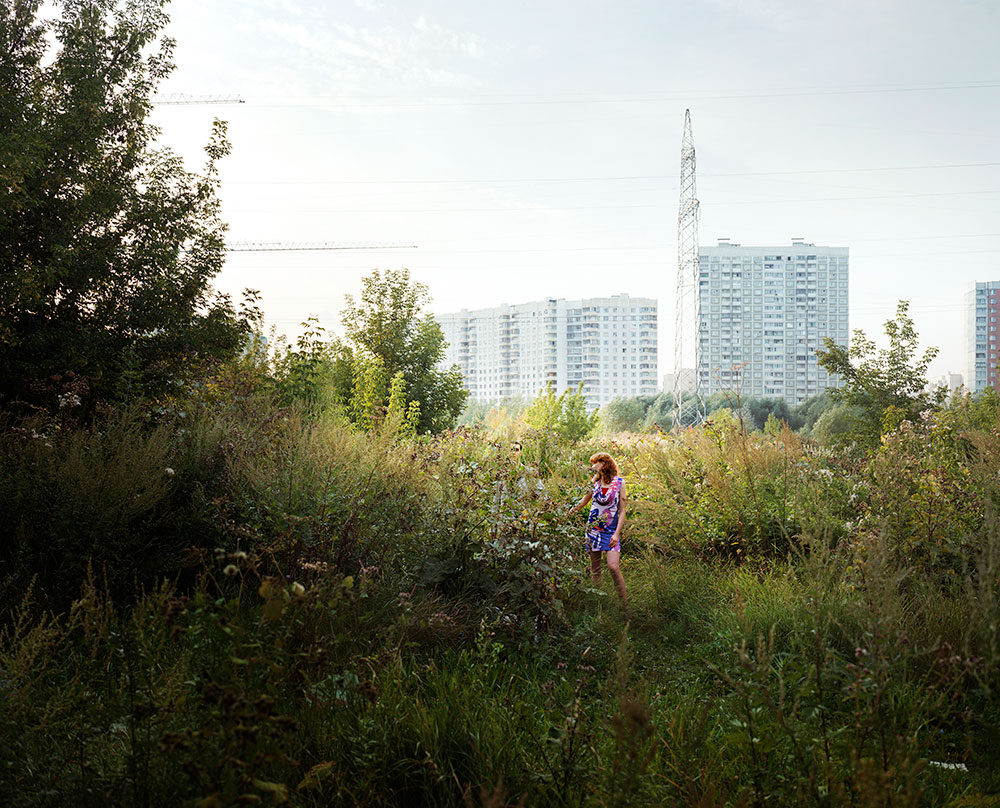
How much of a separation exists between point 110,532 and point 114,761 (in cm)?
207

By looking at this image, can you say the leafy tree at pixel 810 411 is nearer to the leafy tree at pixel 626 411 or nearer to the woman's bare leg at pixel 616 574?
the leafy tree at pixel 626 411

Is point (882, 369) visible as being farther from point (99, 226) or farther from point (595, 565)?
point (99, 226)

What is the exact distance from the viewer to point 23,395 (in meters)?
6.94

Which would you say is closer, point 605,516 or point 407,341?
point 605,516

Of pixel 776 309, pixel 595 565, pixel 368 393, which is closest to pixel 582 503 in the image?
pixel 595 565

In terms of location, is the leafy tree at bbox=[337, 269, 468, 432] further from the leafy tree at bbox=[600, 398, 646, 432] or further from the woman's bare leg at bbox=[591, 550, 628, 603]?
the leafy tree at bbox=[600, 398, 646, 432]

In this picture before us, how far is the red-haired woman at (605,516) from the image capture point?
223 inches

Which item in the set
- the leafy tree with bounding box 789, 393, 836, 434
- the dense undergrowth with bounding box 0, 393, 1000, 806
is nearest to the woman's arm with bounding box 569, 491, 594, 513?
the dense undergrowth with bounding box 0, 393, 1000, 806

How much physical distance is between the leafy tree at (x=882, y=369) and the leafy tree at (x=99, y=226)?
39.8 ft

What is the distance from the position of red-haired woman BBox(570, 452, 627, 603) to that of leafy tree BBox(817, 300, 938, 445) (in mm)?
10040

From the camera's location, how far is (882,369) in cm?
1461

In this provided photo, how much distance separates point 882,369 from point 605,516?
37.8 ft

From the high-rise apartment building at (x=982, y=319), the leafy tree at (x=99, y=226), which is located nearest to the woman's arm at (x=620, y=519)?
Answer: the leafy tree at (x=99, y=226)

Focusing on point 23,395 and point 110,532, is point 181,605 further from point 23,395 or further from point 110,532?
point 23,395
